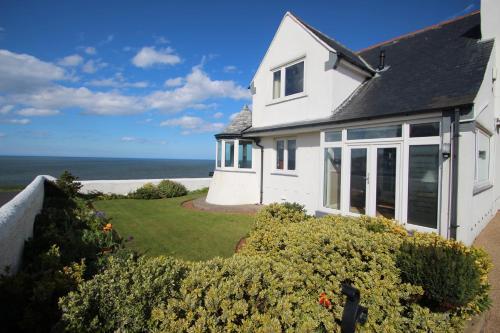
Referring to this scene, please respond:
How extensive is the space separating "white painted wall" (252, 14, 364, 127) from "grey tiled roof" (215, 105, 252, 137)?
1465 mm

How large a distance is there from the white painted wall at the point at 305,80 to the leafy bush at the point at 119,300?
9.21 metres

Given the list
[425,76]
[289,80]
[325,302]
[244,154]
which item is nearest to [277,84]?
[289,80]

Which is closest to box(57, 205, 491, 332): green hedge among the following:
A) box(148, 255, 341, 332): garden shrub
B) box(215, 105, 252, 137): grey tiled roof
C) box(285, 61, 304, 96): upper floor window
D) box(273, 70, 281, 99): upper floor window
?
box(148, 255, 341, 332): garden shrub

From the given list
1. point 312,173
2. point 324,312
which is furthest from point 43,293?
point 312,173

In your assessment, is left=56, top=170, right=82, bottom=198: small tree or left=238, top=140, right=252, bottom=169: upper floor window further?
left=238, top=140, right=252, bottom=169: upper floor window

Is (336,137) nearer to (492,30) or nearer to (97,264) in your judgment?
(492,30)

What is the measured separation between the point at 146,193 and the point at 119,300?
14580 millimetres

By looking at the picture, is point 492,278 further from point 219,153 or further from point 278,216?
point 219,153

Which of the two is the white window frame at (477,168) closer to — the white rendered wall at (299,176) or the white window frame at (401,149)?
the white window frame at (401,149)

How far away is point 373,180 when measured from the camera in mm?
8133

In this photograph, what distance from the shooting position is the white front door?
301 inches

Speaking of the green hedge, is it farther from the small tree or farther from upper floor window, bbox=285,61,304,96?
the small tree

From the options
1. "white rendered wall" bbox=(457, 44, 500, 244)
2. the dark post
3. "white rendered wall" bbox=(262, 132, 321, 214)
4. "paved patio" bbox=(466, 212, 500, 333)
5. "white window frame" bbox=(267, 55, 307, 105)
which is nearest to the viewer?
the dark post

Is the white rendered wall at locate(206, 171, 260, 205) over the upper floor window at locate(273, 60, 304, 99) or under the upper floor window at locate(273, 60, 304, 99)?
under
